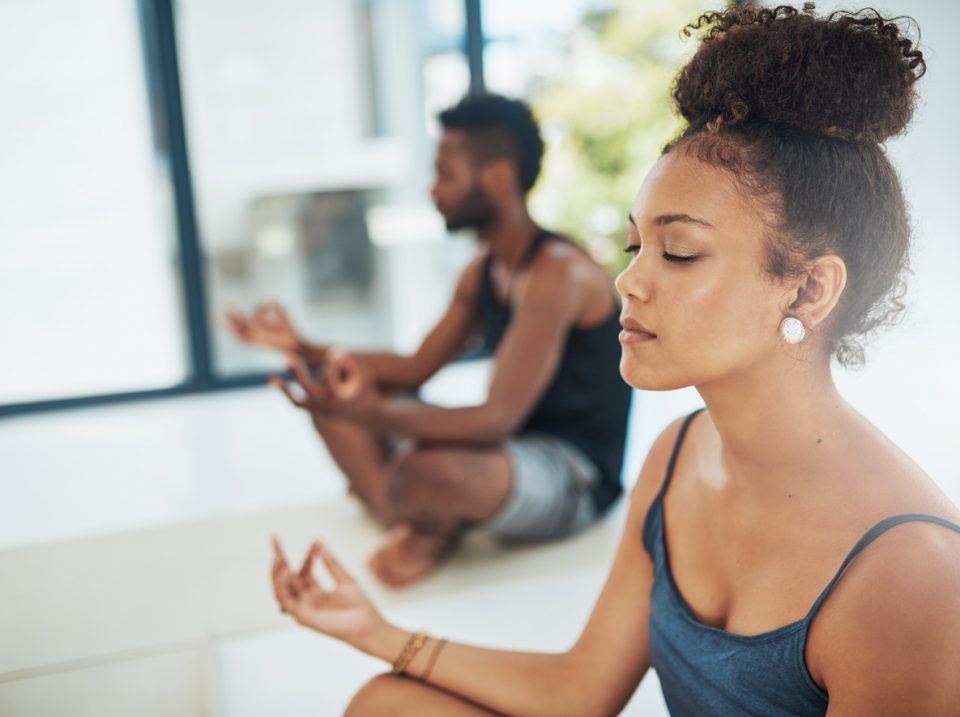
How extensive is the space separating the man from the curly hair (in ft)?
3.88

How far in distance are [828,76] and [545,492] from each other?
1470 mm

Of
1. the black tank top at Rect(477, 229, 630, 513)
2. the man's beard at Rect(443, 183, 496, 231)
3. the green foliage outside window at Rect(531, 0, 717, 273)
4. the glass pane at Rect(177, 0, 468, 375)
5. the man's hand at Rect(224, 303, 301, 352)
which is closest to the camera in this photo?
the black tank top at Rect(477, 229, 630, 513)

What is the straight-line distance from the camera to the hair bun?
0.91 meters

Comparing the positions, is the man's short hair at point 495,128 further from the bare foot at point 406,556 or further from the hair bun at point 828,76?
the hair bun at point 828,76

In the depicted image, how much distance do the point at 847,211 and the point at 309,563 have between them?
0.77 m

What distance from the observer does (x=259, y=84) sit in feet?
13.2

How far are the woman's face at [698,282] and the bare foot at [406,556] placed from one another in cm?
129

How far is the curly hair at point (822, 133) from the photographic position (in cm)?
91

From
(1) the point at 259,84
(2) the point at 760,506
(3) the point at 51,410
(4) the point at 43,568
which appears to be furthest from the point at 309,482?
(2) the point at 760,506

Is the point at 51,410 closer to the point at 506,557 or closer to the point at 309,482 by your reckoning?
the point at 309,482

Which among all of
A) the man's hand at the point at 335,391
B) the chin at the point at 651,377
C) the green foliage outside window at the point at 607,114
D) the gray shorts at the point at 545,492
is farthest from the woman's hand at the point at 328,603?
the green foliage outside window at the point at 607,114

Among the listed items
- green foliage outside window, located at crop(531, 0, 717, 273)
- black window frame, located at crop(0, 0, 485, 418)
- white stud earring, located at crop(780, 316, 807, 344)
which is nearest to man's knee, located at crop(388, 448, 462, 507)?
white stud earring, located at crop(780, 316, 807, 344)

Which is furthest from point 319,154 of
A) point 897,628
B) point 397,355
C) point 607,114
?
point 897,628

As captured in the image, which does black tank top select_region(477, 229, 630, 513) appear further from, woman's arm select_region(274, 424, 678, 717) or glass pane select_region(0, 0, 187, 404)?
glass pane select_region(0, 0, 187, 404)
